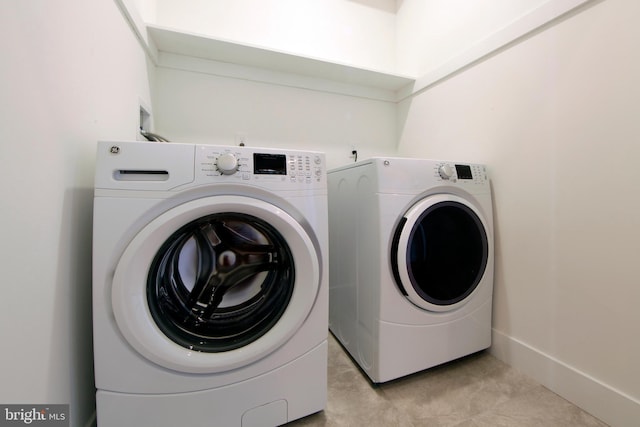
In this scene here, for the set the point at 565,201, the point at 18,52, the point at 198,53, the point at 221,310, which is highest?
the point at 198,53

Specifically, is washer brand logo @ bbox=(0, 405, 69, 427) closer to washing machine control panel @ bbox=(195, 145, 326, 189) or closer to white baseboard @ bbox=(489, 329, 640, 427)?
washing machine control panel @ bbox=(195, 145, 326, 189)

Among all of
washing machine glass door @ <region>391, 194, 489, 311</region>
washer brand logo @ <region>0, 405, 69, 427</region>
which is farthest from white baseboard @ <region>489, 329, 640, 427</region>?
washer brand logo @ <region>0, 405, 69, 427</region>

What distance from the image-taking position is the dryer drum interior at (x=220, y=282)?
2.45 feet

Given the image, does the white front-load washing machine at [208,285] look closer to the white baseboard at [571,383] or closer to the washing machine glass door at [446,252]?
the washing machine glass door at [446,252]

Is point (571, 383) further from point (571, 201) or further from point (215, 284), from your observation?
point (215, 284)

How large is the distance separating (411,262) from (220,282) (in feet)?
2.43

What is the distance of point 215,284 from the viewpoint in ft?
2.86

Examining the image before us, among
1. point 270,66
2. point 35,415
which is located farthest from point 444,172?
point 35,415

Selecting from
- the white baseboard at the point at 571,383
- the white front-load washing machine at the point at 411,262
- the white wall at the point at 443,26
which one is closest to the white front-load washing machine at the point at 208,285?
the white front-load washing machine at the point at 411,262

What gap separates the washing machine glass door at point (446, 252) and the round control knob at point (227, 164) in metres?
0.65

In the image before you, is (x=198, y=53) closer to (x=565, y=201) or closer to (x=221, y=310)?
(x=221, y=310)

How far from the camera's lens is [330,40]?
1823mm

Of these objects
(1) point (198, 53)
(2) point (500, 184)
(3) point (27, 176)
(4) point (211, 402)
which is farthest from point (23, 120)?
(2) point (500, 184)

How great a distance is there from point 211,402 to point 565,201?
1.38m
